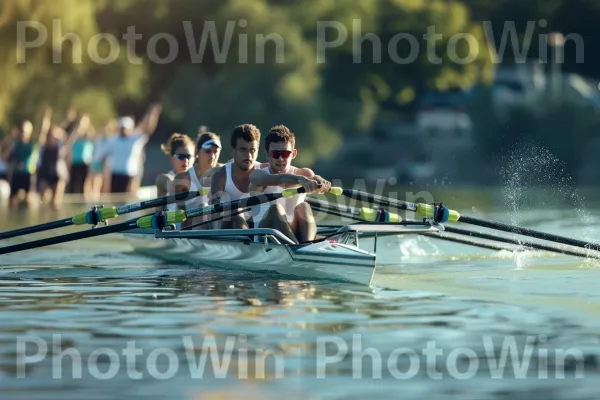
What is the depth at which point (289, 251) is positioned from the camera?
47.9ft

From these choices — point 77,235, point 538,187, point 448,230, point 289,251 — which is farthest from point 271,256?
point 538,187

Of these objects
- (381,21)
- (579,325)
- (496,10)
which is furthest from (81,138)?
(496,10)

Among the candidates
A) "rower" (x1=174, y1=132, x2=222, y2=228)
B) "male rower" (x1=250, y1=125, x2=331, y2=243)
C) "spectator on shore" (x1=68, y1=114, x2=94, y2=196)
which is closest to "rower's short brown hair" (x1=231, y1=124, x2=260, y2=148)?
"male rower" (x1=250, y1=125, x2=331, y2=243)

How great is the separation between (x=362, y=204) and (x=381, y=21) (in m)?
32.0

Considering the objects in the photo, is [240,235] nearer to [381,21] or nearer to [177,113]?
[177,113]

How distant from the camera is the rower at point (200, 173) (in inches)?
719

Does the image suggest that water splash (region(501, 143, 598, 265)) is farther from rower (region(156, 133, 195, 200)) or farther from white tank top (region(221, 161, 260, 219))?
rower (region(156, 133, 195, 200))

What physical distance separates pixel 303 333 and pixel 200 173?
7.59 meters

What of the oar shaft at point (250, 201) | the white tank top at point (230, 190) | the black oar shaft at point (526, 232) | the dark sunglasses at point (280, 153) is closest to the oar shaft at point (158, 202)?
the white tank top at point (230, 190)

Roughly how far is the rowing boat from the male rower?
204 mm

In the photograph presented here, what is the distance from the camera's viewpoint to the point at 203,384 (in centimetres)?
920

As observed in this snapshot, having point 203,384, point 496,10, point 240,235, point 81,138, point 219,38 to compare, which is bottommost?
point 203,384

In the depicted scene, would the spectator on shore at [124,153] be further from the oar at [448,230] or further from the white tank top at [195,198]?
the oar at [448,230]

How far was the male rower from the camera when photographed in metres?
15.1
